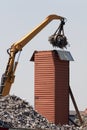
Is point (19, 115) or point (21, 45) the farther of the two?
point (21, 45)

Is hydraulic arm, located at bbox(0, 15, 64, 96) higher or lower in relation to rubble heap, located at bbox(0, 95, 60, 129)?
higher

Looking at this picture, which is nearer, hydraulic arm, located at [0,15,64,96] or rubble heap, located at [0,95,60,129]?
rubble heap, located at [0,95,60,129]

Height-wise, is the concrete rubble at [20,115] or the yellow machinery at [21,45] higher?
the yellow machinery at [21,45]

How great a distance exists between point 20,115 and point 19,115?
0.08 metres

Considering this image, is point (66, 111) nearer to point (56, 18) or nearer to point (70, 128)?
point (70, 128)

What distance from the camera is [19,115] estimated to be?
943 inches

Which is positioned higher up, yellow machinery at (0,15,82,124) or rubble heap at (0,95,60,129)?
yellow machinery at (0,15,82,124)

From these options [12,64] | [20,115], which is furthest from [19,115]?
[12,64]

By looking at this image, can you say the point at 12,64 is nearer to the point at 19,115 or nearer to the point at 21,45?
the point at 21,45

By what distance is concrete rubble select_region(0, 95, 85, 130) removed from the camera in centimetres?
2261

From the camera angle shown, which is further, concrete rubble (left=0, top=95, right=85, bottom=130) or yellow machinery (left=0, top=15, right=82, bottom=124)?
yellow machinery (left=0, top=15, right=82, bottom=124)

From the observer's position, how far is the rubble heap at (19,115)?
22.7 m

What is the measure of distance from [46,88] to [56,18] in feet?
19.5

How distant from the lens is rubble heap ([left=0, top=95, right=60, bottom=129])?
2269 cm
